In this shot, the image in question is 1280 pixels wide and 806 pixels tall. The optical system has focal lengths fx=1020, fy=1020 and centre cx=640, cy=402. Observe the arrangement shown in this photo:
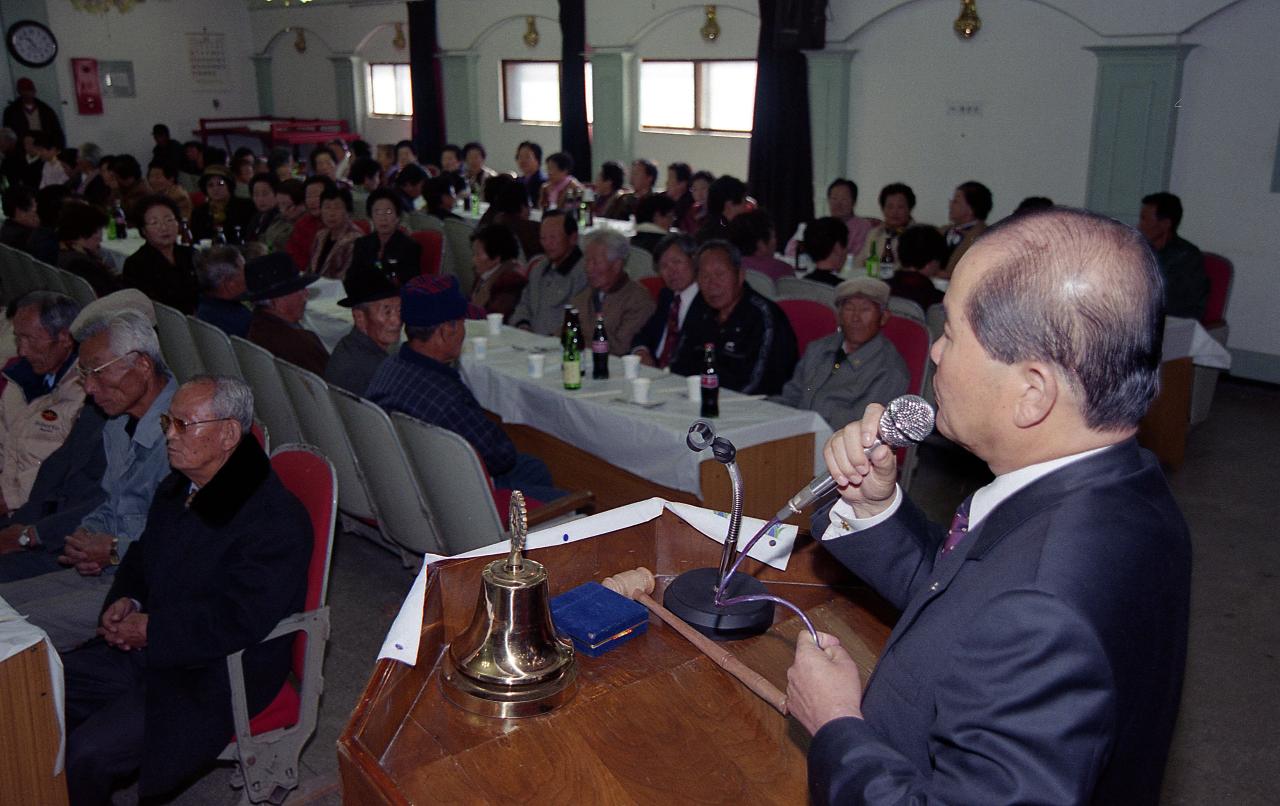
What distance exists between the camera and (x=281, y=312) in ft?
15.4

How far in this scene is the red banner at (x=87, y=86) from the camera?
16.3 m

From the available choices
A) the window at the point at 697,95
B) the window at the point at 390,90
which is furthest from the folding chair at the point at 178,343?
the window at the point at 390,90

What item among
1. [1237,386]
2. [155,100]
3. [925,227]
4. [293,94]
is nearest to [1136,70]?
[1237,386]

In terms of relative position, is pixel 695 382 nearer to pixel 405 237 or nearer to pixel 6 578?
pixel 6 578

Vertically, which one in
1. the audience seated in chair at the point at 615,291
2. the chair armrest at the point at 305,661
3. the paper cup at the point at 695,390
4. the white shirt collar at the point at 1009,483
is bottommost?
the chair armrest at the point at 305,661

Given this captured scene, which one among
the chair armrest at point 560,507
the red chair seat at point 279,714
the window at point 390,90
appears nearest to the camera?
the red chair seat at point 279,714

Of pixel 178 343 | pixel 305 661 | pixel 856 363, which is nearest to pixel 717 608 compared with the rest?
pixel 305 661

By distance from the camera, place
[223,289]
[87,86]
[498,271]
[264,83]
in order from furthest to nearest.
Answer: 1. [264,83]
2. [87,86]
3. [498,271]
4. [223,289]

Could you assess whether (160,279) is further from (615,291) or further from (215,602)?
(215,602)

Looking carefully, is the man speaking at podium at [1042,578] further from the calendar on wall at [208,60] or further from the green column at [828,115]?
the calendar on wall at [208,60]

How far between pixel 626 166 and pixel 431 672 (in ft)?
35.8

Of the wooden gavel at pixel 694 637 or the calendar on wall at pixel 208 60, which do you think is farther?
the calendar on wall at pixel 208 60

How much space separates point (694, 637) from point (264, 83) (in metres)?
18.8

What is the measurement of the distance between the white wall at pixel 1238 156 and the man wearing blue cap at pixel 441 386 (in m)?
5.50
